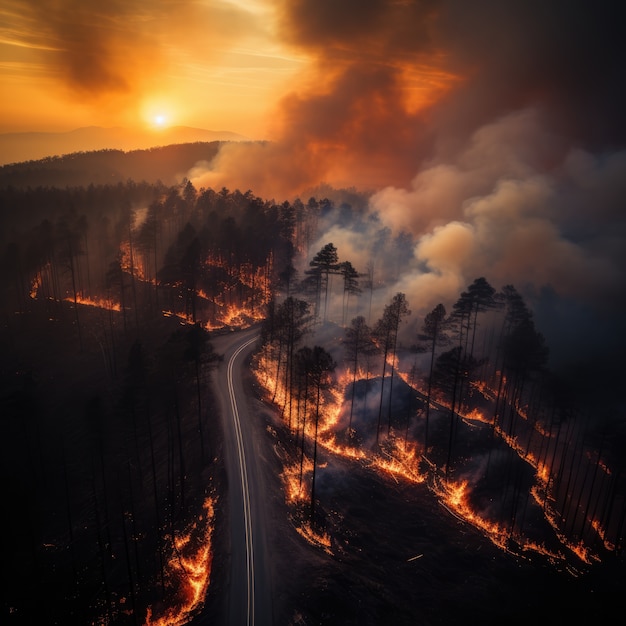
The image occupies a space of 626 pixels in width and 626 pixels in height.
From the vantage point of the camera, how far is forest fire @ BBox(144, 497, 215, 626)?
26.0 metres

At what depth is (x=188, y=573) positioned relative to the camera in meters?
28.6

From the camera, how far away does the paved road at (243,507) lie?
25.2 m

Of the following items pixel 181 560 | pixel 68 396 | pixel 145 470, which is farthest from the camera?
pixel 68 396

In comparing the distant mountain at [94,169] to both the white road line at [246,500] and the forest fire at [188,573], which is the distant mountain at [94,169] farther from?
the forest fire at [188,573]

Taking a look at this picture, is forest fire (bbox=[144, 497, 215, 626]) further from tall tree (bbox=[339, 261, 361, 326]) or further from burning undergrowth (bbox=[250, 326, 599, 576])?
tall tree (bbox=[339, 261, 361, 326])

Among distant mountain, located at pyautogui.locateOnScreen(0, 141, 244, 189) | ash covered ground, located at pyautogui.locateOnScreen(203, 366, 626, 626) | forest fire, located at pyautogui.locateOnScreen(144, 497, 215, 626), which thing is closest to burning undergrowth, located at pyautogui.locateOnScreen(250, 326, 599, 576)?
ash covered ground, located at pyautogui.locateOnScreen(203, 366, 626, 626)

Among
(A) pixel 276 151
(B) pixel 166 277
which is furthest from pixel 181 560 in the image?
(A) pixel 276 151

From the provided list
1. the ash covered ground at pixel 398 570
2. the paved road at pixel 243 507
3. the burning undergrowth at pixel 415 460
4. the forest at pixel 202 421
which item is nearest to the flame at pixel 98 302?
the forest at pixel 202 421

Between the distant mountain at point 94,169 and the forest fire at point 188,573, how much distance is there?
128933 millimetres

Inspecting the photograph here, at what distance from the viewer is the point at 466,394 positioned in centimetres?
5678

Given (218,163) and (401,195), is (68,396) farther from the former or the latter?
(218,163)

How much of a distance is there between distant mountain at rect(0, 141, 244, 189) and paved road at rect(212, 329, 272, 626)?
114 meters

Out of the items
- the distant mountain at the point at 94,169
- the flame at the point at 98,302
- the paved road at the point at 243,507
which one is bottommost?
the paved road at the point at 243,507

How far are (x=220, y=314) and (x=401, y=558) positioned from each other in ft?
145
